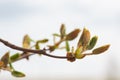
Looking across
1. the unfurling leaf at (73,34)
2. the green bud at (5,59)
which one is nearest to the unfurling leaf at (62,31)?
the unfurling leaf at (73,34)

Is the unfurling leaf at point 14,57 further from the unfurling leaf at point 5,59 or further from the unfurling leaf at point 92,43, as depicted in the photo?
the unfurling leaf at point 92,43

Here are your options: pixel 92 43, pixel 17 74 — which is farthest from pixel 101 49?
pixel 17 74

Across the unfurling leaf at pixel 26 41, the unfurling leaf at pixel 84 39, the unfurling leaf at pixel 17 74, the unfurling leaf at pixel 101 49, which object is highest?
the unfurling leaf at pixel 84 39

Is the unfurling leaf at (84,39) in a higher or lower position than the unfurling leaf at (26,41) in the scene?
higher

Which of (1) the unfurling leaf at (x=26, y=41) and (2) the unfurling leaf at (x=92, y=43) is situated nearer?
(2) the unfurling leaf at (x=92, y=43)

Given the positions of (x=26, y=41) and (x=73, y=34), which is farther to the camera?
(x=26, y=41)

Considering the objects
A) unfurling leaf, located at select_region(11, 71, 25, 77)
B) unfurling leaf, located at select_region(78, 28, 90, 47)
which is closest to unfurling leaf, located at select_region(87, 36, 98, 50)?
unfurling leaf, located at select_region(78, 28, 90, 47)

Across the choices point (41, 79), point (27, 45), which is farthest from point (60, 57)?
point (41, 79)

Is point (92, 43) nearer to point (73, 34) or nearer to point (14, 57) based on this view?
point (73, 34)

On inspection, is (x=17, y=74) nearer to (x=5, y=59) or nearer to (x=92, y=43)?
(x=5, y=59)

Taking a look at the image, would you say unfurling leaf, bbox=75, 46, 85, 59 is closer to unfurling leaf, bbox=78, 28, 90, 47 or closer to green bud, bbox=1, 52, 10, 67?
unfurling leaf, bbox=78, 28, 90, 47

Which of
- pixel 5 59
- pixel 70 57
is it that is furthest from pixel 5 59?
pixel 70 57

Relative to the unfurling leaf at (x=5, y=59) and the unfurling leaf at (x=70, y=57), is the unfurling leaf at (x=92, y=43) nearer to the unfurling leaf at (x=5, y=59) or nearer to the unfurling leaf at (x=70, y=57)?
the unfurling leaf at (x=70, y=57)
